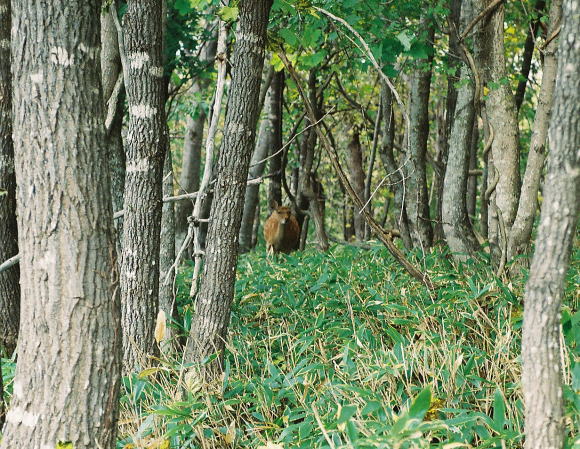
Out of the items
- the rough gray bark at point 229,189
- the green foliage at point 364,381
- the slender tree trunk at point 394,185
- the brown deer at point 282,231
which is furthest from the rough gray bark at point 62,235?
the brown deer at point 282,231

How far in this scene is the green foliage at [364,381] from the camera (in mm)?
2947

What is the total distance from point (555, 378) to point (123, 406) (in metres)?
2.31

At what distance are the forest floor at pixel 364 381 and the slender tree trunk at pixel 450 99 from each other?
1678mm

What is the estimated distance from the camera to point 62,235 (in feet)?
8.87

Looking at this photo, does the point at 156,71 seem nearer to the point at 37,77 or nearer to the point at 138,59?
the point at 138,59

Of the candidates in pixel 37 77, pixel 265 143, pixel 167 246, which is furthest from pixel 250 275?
pixel 37 77

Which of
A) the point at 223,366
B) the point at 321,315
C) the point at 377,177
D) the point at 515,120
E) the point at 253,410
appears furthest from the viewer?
the point at 377,177

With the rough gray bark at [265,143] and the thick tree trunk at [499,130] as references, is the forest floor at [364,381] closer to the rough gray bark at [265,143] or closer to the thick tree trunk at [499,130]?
the thick tree trunk at [499,130]

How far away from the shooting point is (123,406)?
3.67m

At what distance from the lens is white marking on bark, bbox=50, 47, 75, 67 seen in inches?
104

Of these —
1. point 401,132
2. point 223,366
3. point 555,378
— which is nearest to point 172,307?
point 223,366

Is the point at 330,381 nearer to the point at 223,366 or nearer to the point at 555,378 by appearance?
the point at 223,366

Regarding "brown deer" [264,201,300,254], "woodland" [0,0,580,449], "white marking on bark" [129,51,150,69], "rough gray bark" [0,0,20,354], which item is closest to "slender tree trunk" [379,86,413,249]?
"woodland" [0,0,580,449]

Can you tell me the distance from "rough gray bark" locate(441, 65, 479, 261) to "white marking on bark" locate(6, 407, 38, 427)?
169 inches
